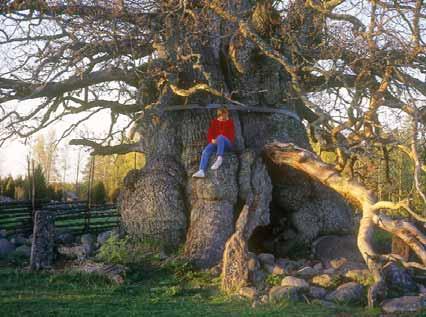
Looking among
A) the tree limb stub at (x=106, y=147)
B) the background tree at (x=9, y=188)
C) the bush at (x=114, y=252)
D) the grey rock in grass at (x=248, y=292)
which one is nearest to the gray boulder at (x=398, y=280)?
the grey rock in grass at (x=248, y=292)

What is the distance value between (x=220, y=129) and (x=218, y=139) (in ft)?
0.75

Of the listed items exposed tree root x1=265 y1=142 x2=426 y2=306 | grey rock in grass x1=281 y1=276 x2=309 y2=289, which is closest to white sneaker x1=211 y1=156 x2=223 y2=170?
exposed tree root x1=265 y1=142 x2=426 y2=306

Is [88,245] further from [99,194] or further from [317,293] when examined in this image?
[99,194]

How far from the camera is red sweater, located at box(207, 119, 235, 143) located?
1002 centimetres

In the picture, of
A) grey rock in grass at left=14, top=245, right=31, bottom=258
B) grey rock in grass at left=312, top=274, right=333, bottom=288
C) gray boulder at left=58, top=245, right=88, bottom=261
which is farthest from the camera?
grey rock in grass at left=14, top=245, right=31, bottom=258

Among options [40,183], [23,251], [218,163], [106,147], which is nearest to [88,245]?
[23,251]

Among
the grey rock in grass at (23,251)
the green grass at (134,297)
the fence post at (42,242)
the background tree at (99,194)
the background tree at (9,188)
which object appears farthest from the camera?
the background tree at (9,188)

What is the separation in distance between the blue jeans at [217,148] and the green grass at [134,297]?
6.04ft

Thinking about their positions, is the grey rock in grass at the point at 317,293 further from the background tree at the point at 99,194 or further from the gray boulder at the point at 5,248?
the background tree at the point at 99,194

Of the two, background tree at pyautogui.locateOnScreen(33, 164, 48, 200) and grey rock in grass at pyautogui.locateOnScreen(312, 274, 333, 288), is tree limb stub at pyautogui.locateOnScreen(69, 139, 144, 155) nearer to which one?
grey rock in grass at pyautogui.locateOnScreen(312, 274, 333, 288)

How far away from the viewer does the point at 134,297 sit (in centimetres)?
786

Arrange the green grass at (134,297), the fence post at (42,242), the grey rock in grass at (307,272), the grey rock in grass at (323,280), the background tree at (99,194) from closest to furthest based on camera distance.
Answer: the green grass at (134,297) → the grey rock in grass at (323,280) → the grey rock in grass at (307,272) → the fence post at (42,242) → the background tree at (99,194)

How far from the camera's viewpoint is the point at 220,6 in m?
9.58

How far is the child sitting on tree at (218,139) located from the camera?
987 cm
